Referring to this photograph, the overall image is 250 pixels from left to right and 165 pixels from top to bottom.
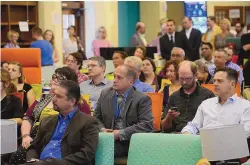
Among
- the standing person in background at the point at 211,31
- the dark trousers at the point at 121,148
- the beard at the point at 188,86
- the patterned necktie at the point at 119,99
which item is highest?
the standing person in background at the point at 211,31

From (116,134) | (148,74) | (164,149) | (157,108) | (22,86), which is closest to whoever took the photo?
(164,149)

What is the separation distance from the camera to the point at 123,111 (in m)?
5.79

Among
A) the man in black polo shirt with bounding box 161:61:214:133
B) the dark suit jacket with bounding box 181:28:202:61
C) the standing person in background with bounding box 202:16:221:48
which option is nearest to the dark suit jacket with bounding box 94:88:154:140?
the man in black polo shirt with bounding box 161:61:214:133

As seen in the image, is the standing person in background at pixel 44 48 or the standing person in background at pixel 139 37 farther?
the standing person in background at pixel 139 37

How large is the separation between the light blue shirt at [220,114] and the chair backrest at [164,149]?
24.3 inches

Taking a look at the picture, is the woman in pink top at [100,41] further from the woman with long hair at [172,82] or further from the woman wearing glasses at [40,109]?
the woman wearing glasses at [40,109]

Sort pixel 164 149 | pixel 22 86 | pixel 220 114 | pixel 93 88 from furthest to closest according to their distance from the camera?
pixel 22 86 → pixel 93 88 → pixel 220 114 → pixel 164 149

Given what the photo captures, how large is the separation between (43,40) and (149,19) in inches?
307

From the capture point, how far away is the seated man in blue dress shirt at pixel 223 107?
5359 millimetres

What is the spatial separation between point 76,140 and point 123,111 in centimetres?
96

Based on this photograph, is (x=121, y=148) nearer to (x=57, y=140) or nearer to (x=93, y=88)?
(x=57, y=140)

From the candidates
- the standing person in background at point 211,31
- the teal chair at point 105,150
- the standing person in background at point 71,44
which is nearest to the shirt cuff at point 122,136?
the teal chair at point 105,150

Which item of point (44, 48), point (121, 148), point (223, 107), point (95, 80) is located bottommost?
point (121, 148)

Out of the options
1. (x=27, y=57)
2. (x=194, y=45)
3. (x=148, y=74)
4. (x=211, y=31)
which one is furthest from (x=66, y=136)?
(x=211, y=31)
